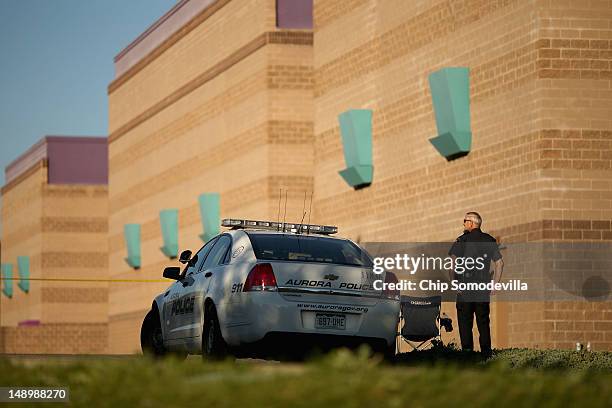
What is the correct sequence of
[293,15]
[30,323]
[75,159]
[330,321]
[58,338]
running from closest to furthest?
1. [330,321]
2. [293,15]
3. [58,338]
4. [30,323]
5. [75,159]

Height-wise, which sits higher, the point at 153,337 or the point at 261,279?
the point at 261,279

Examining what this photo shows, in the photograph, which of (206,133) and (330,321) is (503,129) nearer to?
(330,321)

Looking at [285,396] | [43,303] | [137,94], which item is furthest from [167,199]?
[285,396]

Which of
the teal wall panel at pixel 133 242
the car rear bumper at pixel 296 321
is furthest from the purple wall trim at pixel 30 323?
the car rear bumper at pixel 296 321

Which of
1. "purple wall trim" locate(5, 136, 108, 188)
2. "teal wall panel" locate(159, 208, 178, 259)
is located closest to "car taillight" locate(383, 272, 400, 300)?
"teal wall panel" locate(159, 208, 178, 259)

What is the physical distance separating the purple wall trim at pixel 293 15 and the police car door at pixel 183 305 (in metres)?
22.4

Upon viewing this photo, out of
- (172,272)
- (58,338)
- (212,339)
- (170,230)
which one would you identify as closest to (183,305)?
(172,272)

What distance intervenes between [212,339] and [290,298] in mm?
1348

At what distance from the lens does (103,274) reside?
7219cm

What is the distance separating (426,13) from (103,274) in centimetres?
4385

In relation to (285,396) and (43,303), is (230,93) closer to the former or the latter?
(43,303)

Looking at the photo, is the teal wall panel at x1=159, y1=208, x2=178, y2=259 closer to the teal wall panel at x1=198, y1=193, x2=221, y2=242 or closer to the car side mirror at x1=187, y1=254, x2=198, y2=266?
the teal wall panel at x1=198, y1=193, x2=221, y2=242

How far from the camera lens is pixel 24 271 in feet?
248

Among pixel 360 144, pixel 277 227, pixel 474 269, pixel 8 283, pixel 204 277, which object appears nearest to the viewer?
pixel 204 277
